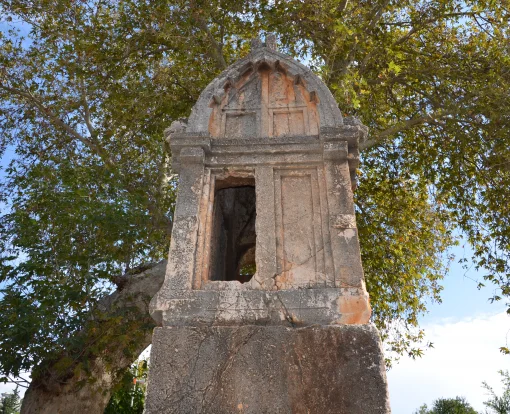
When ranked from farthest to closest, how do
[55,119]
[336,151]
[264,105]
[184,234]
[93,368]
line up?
1. [55,119]
2. [93,368]
3. [264,105]
4. [336,151]
5. [184,234]

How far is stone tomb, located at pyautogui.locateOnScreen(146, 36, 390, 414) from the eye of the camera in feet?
11.0

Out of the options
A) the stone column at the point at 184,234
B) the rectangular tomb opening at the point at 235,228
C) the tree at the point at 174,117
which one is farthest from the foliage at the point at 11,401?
the stone column at the point at 184,234

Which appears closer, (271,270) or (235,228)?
(271,270)

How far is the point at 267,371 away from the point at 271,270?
0.91 meters

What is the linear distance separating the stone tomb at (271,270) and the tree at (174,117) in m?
2.75

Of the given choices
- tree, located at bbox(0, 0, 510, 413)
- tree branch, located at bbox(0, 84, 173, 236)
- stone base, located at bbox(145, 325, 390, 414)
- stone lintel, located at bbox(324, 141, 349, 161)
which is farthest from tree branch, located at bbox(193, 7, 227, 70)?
stone base, located at bbox(145, 325, 390, 414)

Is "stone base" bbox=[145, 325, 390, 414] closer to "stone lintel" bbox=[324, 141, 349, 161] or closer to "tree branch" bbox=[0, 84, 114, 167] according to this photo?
"stone lintel" bbox=[324, 141, 349, 161]

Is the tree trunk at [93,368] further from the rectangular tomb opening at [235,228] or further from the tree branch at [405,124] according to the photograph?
the tree branch at [405,124]

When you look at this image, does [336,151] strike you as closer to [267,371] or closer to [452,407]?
[267,371]

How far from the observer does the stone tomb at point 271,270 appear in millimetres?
3346

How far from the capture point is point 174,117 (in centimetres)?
979

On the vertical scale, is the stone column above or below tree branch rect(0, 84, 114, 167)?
below

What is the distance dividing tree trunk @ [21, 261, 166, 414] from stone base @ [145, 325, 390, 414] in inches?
128

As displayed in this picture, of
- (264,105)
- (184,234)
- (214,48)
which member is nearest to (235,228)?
(264,105)
